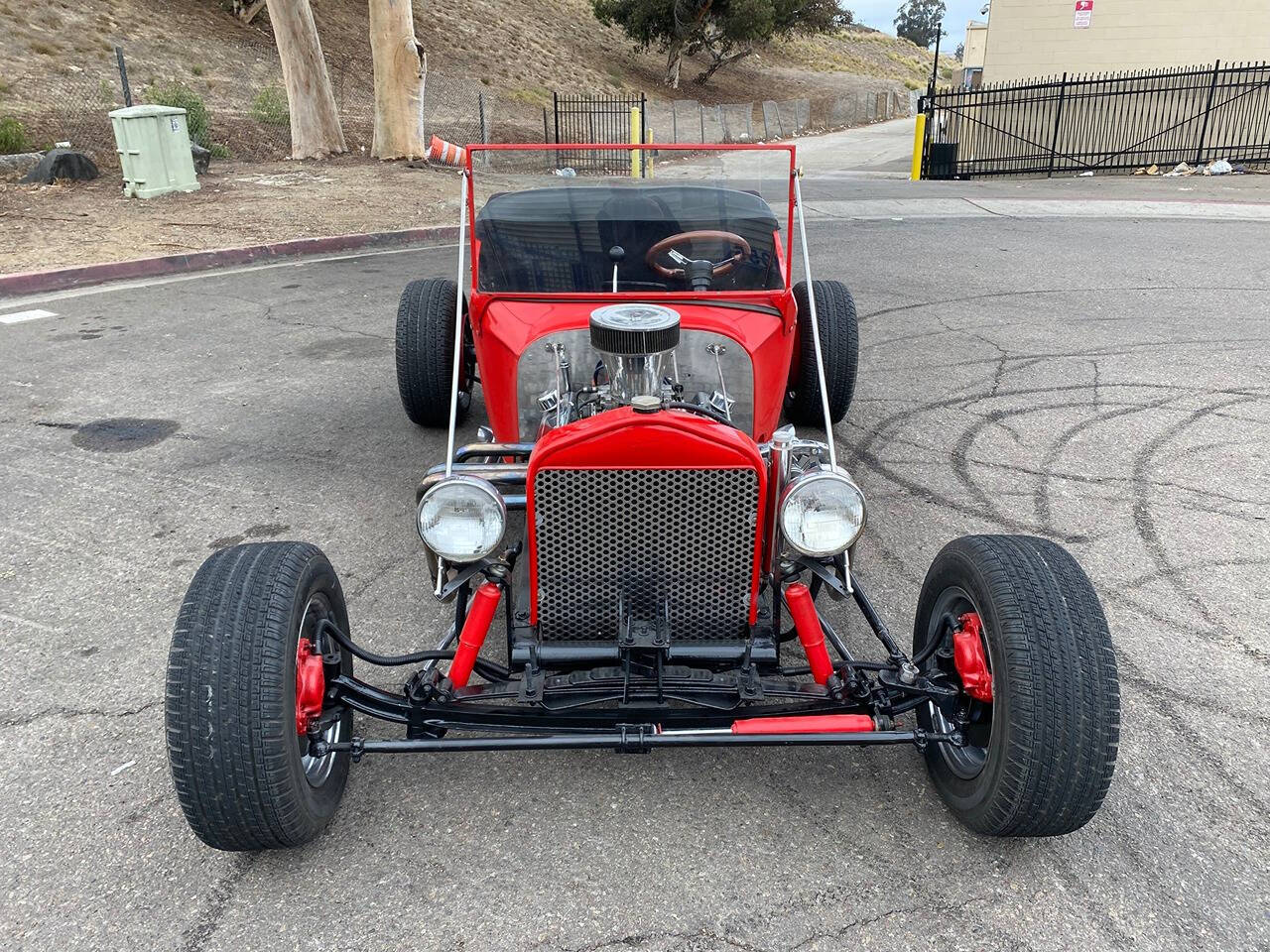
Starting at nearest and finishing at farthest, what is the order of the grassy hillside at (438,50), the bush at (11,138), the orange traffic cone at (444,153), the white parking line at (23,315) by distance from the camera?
the white parking line at (23,315), the orange traffic cone at (444,153), the bush at (11,138), the grassy hillside at (438,50)

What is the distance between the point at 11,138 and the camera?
45.1 feet

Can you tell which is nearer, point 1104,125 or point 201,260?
point 201,260

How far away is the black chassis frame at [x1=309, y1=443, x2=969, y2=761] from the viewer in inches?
93.7

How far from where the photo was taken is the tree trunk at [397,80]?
16109mm

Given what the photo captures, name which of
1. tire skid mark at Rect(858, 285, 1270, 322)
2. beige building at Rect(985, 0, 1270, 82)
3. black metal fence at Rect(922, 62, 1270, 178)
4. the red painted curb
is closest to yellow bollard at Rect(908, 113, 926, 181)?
black metal fence at Rect(922, 62, 1270, 178)

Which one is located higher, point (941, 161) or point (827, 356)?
point (941, 161)

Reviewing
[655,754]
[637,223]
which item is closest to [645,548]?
[655,754]

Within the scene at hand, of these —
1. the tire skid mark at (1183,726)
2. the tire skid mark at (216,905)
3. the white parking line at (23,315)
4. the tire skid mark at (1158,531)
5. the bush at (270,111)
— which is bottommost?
the tire skid mark at (216,905)

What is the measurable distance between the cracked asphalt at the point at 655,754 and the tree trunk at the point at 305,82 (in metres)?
10.5

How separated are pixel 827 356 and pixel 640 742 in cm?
316

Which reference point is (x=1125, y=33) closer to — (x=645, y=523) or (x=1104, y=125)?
(x=1104, y=125)

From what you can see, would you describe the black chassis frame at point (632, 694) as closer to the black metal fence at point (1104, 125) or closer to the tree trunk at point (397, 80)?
the tree trunk at point (397, 80)

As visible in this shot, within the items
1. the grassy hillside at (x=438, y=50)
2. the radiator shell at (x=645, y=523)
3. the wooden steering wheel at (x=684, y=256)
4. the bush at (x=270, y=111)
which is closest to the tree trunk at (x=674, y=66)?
the grassy hillside at (x=438, y=50)

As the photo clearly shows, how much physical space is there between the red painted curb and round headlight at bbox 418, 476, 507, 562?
26.8ft
